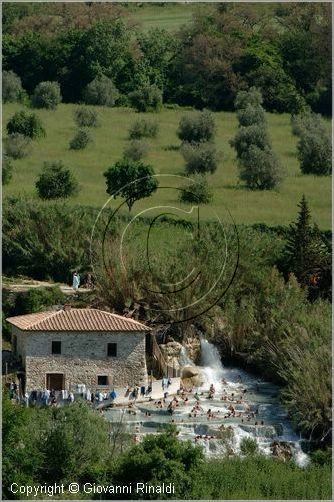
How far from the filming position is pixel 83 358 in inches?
3374

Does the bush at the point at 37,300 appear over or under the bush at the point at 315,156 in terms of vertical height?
under

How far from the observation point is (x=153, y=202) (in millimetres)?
108688

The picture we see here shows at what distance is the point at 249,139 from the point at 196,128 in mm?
4613

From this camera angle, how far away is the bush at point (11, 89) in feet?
425

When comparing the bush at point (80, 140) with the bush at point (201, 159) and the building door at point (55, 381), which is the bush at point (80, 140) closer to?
the bush at point (201, 159)

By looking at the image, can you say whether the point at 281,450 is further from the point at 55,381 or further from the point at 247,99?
the point at 247,99

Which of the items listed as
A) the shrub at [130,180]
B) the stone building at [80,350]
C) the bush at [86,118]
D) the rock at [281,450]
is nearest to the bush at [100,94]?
the bush at [86,118]

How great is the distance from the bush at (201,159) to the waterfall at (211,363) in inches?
964

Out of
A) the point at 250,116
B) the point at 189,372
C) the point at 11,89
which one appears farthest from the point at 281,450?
the point at 11,89

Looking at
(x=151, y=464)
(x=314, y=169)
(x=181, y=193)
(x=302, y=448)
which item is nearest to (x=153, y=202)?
(x=181, y=193)

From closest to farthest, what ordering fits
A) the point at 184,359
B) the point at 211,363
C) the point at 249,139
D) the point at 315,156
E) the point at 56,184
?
the point at 184,359 → the point at 211,363 → the point at 56,184 → the point at 315,156 → the point at 249,139

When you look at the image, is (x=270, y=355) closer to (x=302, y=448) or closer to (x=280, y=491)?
(x=302, y=448)

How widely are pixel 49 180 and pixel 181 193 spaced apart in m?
A: 6.60

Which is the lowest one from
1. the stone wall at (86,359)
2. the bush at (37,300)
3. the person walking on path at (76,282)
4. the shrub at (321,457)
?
the shrub at (321,457)
